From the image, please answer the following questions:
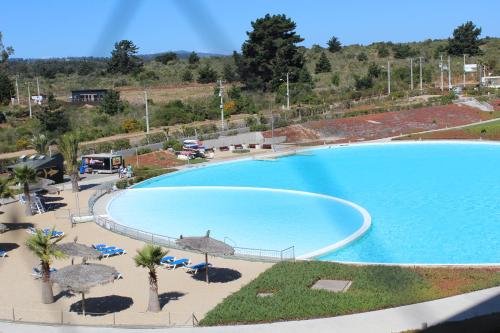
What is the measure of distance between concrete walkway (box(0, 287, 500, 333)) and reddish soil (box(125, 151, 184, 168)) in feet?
82.0

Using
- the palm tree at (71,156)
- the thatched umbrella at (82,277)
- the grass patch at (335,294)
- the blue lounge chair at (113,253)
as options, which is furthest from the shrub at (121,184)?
the thatched umbrella at (82,277)

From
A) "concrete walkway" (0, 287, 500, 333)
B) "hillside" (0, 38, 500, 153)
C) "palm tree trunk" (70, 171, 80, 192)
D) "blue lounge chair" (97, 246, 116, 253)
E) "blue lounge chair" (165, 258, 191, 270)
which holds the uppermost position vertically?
"hillside" (0, 38, 500, 153)

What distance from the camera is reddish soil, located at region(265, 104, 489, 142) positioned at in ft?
163

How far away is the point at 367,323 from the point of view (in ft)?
42.9

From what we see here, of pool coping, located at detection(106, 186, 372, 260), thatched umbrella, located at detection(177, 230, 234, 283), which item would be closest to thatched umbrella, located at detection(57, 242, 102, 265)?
thatched umbrella, located at detection(177, 230, 234, 283)

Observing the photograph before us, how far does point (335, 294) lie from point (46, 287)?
23.0 ft

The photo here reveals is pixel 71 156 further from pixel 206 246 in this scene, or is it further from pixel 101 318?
pixel 101 318

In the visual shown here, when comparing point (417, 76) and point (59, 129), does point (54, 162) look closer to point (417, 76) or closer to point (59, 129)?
point (59, 129)

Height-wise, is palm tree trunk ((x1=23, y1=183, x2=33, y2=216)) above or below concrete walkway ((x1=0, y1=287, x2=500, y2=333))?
above

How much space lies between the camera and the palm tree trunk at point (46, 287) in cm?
1534

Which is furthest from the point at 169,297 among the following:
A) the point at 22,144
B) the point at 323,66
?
the point at 323,66

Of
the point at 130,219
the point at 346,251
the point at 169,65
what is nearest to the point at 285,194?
the point at 130,219

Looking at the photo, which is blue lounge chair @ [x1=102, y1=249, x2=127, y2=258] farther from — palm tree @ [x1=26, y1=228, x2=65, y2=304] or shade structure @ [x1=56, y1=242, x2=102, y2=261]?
palm tree @ [x1=26, y1=228, x2=65, y2=304]

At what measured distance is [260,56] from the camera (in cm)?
6719
